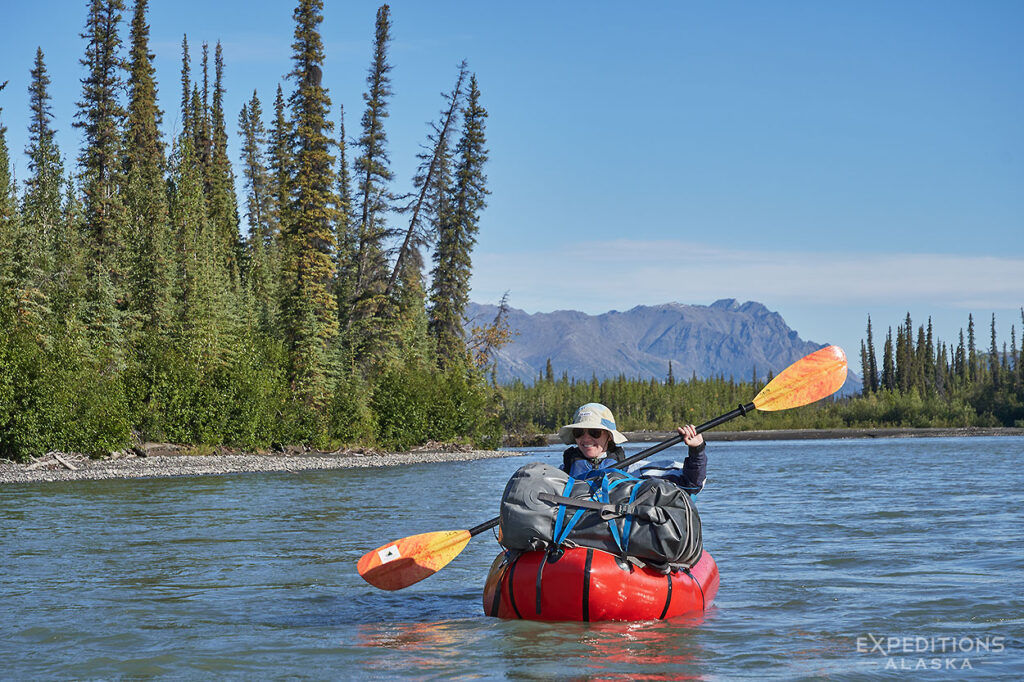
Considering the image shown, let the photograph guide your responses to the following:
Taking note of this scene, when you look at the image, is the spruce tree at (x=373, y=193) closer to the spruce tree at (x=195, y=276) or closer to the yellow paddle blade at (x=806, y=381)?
the spruce tree at (x=195, y=276)

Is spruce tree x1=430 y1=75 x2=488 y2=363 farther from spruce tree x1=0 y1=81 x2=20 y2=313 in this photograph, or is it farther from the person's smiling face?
the person's smiling face

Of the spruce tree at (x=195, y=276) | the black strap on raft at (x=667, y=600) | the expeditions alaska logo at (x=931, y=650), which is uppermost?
the spruce tree at (x=195, y=276)

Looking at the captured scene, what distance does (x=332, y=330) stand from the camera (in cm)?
4184

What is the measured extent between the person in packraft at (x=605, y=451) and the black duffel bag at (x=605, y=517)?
0.45 metres

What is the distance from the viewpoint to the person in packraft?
883 centimetres

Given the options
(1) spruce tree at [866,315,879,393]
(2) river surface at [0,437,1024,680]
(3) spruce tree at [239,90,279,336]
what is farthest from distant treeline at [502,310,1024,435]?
(2) river surface at [0,437,1024,680]

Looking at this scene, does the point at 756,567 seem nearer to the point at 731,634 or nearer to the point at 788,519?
the point at 731,634

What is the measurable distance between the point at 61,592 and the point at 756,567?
25.2ft

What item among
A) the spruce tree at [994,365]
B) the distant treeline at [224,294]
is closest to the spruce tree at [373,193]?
the distant treeline at [224,294]

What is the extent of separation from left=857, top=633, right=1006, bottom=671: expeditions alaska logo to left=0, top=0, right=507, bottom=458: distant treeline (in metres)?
23.7

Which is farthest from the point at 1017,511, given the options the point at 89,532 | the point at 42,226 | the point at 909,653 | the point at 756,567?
the point at 42,226

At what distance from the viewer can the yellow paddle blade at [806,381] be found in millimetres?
10680

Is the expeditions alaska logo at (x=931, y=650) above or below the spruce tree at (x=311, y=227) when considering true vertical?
below

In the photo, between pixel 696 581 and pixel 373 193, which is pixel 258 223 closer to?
pixel 373 193
